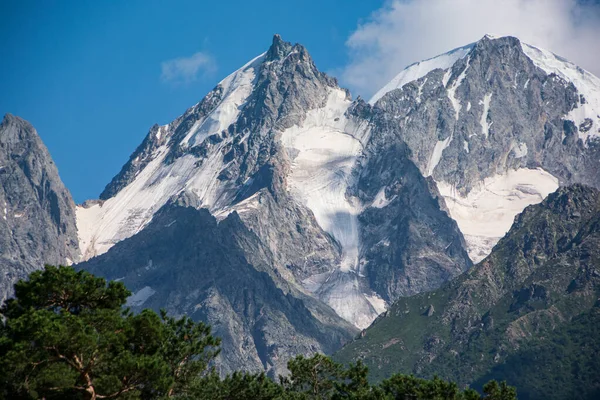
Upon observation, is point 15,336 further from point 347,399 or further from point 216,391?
point 347,399

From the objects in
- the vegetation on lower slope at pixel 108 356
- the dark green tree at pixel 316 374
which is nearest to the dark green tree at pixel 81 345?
the vegetation on lower slope at pixel 108 356

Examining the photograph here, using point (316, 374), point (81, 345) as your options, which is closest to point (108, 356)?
point (81, 345)

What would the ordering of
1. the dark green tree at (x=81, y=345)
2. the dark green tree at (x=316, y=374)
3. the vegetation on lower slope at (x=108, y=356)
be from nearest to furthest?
the dark green tree at (x=81, y=345) → the vegetation on lower slope at (x=108, y=356) → the dark green tree at (x=316, y=374)

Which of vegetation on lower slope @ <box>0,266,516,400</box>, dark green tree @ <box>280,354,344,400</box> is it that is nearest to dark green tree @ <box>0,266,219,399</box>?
vegetation on lower slope @ <box>0,266,516,400</box>

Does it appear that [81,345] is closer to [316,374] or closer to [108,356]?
[108,356]

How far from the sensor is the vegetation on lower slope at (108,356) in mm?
85125

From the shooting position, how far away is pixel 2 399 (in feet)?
274

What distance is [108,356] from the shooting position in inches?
3494

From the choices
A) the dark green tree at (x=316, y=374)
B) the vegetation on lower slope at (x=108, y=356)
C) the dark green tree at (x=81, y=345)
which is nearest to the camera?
the dark green tree at (x=81, y=345)

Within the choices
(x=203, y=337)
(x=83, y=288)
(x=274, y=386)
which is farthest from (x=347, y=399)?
(x=83, y=288)

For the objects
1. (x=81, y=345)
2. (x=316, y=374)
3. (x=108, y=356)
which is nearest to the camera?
(x=81, y=345)

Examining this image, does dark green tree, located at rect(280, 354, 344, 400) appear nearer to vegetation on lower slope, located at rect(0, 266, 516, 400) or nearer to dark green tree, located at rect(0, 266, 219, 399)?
vegetation on lower slope, located at rect(0, 266, 516, 400)

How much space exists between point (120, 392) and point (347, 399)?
2831 cm

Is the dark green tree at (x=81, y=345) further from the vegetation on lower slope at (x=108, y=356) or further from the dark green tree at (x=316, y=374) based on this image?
the dark green tree at (x=316, y=374)
